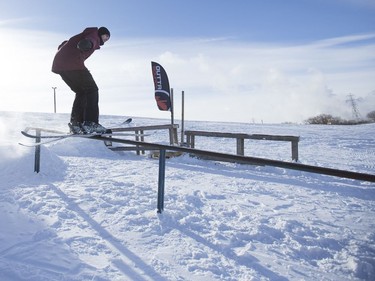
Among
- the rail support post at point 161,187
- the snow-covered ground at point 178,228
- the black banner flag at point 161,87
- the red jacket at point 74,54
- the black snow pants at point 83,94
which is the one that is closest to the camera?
the snow-covered ground at point 178,228

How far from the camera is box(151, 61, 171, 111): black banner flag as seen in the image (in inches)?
502

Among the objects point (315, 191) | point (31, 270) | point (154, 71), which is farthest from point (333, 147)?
point (31, 270)

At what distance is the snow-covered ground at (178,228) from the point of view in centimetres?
240

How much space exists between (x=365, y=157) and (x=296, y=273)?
38.1 feet

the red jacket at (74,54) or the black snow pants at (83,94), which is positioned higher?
the red jacket at (74,54)

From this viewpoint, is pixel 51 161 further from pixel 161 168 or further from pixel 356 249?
pixel 356 249

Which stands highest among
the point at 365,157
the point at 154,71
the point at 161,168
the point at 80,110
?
the point at 154,71

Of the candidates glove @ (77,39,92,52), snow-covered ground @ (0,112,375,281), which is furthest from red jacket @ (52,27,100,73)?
snow-covered ground @ (0,112,375,281)

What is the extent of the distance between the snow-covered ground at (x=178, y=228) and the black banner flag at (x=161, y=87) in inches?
271

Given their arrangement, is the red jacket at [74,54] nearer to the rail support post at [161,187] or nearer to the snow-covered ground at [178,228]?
the snow-covered ground at [178,228]

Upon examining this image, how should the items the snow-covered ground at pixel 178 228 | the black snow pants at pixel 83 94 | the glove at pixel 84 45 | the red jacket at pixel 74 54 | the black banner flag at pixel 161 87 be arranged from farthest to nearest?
the black banner flag at pixel 161 87
the black snow pants at pixel 83 94
the red jacket at pixel 74 54
the glove at pixel 84 45
the snow-covered ground at pixel 178 228

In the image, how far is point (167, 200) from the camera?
434 centimetres

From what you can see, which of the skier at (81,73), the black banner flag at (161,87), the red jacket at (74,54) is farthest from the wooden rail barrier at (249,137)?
the red jacket at (74,54)

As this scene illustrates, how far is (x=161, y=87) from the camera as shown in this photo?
504 inches
